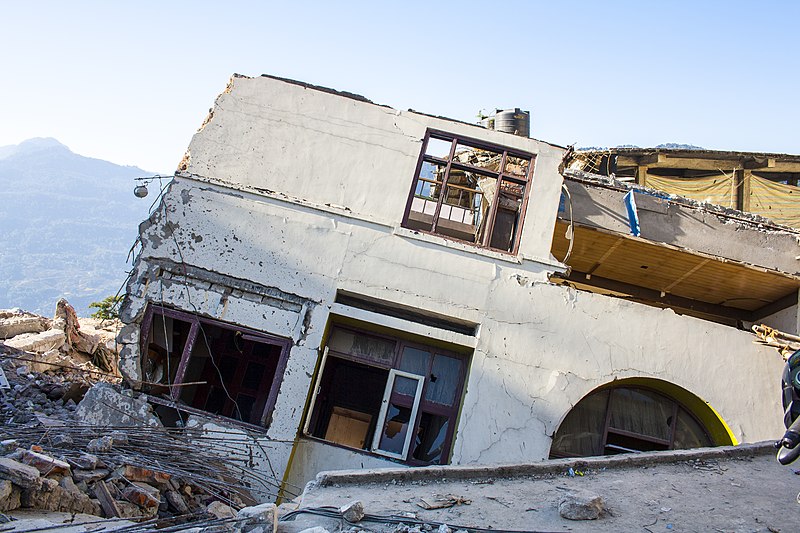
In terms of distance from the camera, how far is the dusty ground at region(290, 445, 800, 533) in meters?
5.04

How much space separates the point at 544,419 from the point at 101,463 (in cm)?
634

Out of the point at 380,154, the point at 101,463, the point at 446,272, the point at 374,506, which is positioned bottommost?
the point at 101,463

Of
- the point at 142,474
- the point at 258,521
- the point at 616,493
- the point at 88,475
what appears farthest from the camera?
the point at 142,474

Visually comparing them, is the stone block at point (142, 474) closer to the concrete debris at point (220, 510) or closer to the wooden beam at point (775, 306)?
the concrete debris at point (220, 510)

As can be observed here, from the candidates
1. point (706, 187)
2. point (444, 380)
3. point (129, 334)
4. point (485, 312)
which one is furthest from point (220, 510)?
point (706, 187)

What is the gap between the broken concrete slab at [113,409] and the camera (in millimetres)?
8555

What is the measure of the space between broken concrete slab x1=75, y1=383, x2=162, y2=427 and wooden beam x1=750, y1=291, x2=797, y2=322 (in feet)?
40.5

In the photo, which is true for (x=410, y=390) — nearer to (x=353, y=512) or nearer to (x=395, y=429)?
(x=395, y=429)

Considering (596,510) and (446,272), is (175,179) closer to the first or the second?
(446,272)

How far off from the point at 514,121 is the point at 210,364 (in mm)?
8928

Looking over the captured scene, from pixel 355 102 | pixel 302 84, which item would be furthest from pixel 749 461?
pixel 302 84

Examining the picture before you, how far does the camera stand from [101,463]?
21.1ft

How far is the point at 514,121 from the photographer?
45.6 feet

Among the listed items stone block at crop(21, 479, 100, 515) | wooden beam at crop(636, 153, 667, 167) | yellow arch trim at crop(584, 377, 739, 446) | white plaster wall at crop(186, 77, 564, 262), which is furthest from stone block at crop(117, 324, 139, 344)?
wooden beam at crop(636, 153, 667, 167)
